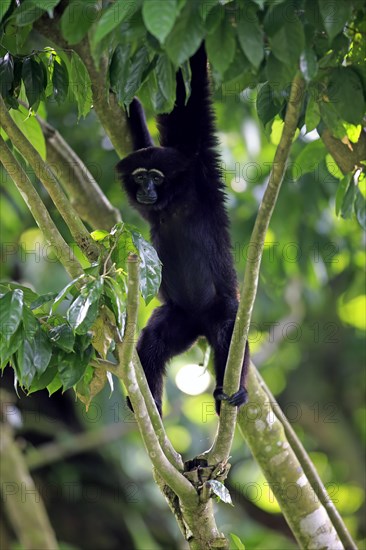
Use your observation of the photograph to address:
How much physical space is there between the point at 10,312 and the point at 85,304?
0.29 meters

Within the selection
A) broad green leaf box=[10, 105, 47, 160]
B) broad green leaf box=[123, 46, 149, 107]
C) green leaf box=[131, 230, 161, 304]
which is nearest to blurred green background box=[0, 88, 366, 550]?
broad green leaf box=[10, 105, 47, 160]

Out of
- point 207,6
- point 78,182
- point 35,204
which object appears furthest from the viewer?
point 78,182

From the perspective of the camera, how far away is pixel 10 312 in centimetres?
286

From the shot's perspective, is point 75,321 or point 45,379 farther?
point 45,379

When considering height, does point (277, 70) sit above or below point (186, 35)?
below

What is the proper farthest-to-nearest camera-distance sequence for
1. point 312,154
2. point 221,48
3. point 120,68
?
point 312,154, point 120,68, point 221,48

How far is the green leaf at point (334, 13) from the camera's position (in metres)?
2.50

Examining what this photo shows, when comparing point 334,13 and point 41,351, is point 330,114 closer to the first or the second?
point 334,13

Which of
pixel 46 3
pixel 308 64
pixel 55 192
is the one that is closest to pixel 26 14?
pixel 46 3

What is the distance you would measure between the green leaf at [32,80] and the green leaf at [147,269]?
820 millimetres

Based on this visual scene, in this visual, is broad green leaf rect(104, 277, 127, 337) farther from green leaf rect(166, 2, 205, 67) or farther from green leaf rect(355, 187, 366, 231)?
green leaf rect(355, 187, 366, 231)

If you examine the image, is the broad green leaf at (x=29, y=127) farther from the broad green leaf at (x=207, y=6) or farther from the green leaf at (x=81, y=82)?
the broad green leaf at (x=207, y=6)

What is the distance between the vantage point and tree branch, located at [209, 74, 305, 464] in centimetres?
302

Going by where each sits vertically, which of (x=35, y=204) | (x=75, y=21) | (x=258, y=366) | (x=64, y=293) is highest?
(x=75, y=21)
